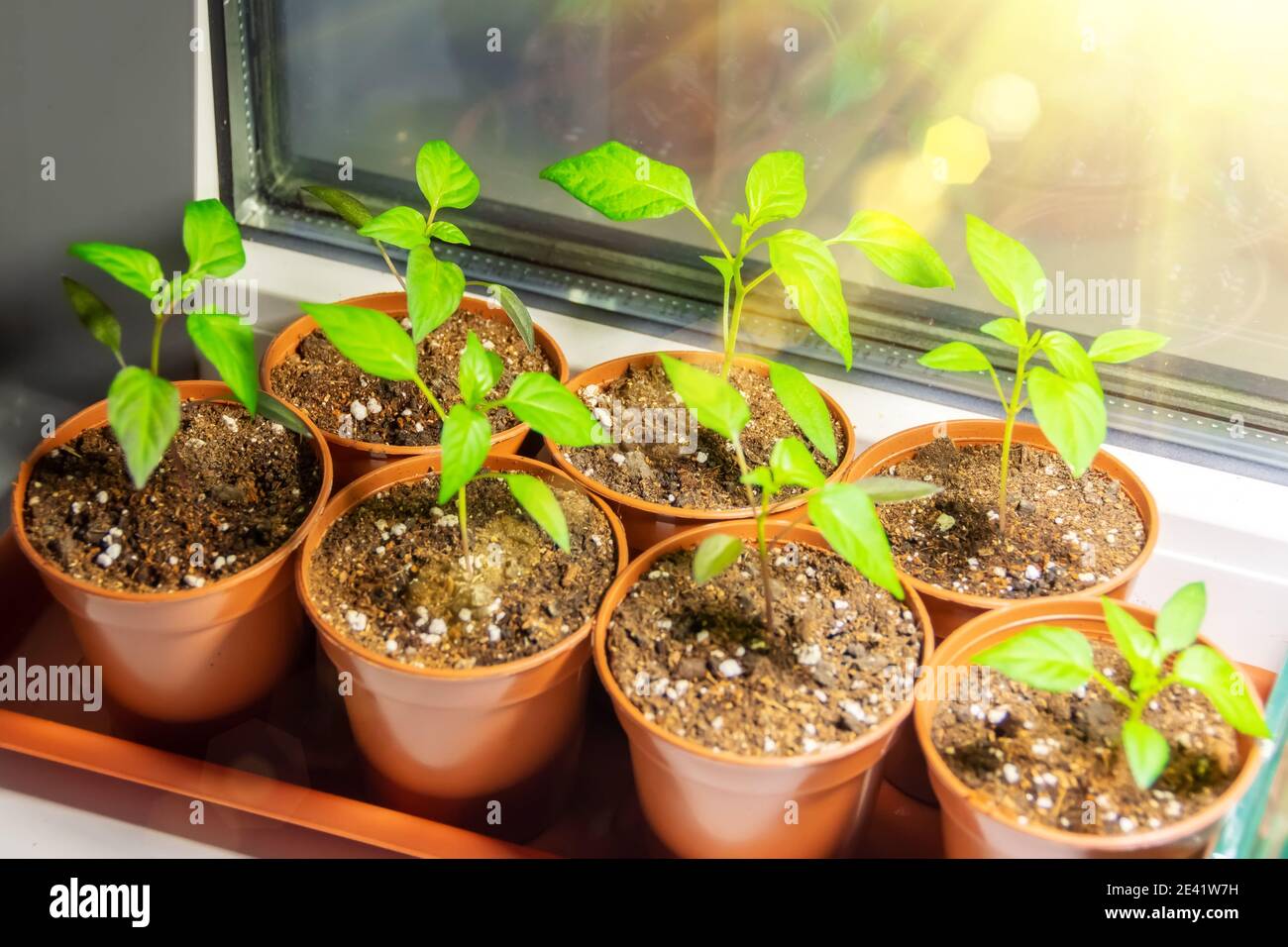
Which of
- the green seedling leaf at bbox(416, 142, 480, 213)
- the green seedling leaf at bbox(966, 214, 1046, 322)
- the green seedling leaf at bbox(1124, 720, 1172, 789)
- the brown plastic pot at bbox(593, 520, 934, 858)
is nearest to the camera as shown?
the green seedling leaf at bbox(1124, 720, 1172, 789)

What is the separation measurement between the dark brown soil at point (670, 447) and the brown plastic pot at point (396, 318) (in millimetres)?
60

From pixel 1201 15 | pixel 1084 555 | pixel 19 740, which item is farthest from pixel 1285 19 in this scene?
pixel 19 740

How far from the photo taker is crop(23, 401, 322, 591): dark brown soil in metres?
1.11

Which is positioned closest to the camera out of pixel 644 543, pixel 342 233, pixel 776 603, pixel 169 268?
pixel 776 603

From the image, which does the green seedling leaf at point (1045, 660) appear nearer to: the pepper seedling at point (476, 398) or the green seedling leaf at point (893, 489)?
the green seedling leaf at point (893, 489)

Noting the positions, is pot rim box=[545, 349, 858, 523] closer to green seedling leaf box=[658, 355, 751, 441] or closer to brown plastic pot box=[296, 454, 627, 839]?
brown plastic pot box=[296, 454, 627, 839]

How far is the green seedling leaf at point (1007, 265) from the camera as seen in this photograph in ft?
3.53

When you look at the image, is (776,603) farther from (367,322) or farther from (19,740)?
(19,740)

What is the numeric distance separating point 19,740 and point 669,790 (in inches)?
25.1

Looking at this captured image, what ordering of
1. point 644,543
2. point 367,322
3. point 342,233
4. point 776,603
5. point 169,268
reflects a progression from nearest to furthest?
1. point 367,322
2. point 776,603
3. point 644,543
4. point 169,268
5. point 342,233

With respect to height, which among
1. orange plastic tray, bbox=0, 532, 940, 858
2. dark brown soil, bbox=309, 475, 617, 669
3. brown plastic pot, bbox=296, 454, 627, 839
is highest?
dark brown soil, bbox=309, 475, 617, 669

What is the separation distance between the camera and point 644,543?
123cm

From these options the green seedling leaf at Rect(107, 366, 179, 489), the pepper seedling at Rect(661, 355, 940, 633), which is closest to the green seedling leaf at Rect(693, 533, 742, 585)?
the pepper seedling at Rect(661, 355, 940, 633)

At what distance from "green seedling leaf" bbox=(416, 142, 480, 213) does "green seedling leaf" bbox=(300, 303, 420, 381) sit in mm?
255
